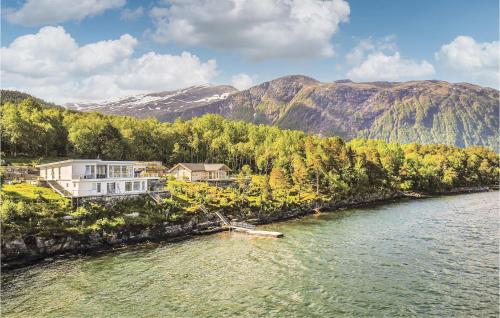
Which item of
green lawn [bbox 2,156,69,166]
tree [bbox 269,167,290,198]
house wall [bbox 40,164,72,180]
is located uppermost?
green lawn [bbox 2,156,69,166]

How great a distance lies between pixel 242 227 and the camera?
2889 inches

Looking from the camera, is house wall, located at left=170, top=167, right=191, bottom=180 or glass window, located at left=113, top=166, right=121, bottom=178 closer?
glass window, located at left=113, top=166, right=121, bottom=178

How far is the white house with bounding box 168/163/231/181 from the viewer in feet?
357

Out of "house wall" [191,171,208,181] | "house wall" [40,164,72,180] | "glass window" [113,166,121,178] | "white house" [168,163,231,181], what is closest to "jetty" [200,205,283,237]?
"glass window" [113,166,121,178]

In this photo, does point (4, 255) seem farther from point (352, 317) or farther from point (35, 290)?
point (352, 317)

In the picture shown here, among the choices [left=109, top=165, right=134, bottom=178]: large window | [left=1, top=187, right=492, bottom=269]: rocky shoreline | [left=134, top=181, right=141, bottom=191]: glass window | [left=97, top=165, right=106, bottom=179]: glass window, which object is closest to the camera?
[left=1, top=187, right=492, bottom=269]: rocky shoreline

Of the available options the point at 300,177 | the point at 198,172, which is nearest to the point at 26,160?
the point at 198,172

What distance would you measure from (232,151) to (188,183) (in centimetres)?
4667

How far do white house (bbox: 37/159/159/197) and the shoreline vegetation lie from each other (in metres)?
2.64

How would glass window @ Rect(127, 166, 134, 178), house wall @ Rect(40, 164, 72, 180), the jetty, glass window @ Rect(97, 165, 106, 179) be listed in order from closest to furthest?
the jetty, house wall @ Rect(40, 164, 72, 180), glass window @ Rect(97, 165, 106, 179), glass window @ Rect(127, 166, 134, 178)

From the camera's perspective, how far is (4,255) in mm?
48719

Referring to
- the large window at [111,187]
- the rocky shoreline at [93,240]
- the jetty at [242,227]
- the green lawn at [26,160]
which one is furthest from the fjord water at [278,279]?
the green lawn at [26,160]

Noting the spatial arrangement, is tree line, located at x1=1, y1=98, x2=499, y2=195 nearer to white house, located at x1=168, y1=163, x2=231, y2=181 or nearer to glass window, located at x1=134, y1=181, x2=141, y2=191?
white house, located at x1=168, y1=163, x2=231, y2=181

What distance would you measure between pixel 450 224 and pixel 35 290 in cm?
7418
